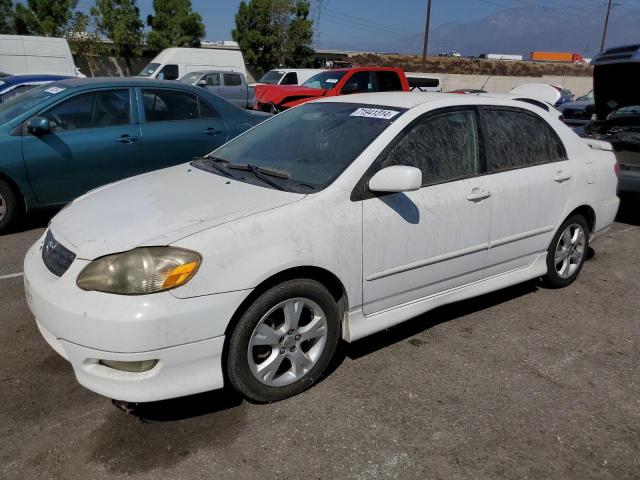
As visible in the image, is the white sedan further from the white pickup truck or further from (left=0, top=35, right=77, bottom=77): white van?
the white pickup truck

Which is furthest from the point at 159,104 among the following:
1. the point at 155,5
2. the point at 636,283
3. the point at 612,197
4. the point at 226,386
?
the point at 155,5

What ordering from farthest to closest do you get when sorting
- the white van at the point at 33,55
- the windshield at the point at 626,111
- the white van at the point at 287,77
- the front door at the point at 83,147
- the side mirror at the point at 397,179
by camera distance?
the white van at the point at 287,77 → the white van at the point at 33,55 → the windshield at the point at 626,111 → the front door at the point at 83,147 → the side mirror at the point at 397,179

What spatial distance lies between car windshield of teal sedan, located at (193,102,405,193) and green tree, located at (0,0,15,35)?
36.5 meters

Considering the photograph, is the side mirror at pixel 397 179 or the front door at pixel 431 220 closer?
the side mirror at pixel 397 179

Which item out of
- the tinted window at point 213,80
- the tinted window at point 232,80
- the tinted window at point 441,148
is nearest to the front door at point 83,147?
the tinted window at point 441,148

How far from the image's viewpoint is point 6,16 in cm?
3331

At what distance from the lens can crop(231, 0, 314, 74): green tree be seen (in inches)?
1455

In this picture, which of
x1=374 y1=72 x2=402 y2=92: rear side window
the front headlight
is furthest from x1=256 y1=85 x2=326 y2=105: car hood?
the front headlight

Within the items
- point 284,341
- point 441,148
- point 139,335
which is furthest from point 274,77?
point 139,335

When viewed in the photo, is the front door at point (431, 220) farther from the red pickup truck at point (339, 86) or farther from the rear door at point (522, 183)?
the red pickup truck at point (339, 86)

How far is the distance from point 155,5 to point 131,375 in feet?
126

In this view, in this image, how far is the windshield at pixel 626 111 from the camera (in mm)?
7687

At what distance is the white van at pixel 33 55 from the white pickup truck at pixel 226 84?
408 centimetres

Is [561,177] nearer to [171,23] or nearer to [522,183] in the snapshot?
[522,183]
